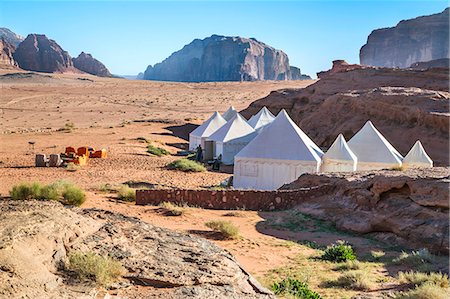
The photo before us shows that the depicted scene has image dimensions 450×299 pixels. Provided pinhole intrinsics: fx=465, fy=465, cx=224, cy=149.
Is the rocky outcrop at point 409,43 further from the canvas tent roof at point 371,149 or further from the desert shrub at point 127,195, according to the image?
the desert shrub at point 127,195

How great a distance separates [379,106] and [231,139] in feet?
36.9

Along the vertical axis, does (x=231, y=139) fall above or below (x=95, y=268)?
above

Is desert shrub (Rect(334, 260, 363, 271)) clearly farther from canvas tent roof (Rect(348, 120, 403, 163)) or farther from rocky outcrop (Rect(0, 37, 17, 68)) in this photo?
rocky outcrop (Rect(0, 37, 17, 68))

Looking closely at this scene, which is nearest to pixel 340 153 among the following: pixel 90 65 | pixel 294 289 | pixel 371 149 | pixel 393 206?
pixel 371 149

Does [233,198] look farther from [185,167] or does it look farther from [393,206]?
[185,167]

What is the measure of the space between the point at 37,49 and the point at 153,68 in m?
55.9

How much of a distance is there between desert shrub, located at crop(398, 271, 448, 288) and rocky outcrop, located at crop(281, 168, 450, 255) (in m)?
2.31

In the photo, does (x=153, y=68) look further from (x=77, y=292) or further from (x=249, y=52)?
(x=77, y=292)

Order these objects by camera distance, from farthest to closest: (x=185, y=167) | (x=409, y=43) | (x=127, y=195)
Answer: (x=409, y=43) < (x=185, y=167) < (x=127, y=195)

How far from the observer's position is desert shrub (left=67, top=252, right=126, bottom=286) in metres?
4.64

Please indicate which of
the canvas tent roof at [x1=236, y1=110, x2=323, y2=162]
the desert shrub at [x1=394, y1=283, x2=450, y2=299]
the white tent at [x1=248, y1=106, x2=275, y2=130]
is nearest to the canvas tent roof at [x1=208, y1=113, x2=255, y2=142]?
the white tent at [x1=248, y1=106, x2=275, y2=130]

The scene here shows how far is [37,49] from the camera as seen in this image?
360 ft

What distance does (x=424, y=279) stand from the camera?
779 cm

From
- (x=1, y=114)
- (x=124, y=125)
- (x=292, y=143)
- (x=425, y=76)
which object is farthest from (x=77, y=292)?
(x=1, y=114)
